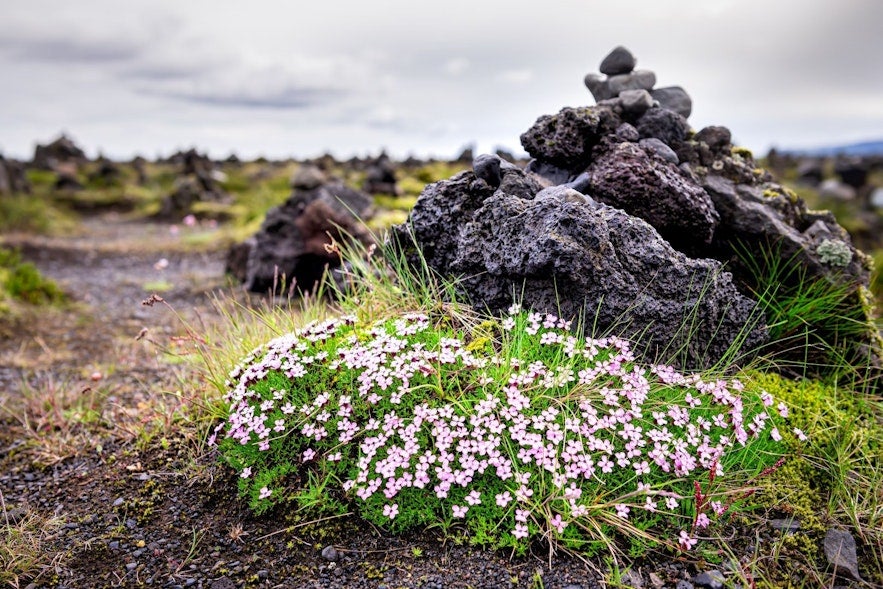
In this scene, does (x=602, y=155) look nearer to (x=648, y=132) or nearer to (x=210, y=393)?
(x=648, y=132)

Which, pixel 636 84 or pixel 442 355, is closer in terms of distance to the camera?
pixel 442 355

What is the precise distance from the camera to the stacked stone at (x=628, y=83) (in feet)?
23.0

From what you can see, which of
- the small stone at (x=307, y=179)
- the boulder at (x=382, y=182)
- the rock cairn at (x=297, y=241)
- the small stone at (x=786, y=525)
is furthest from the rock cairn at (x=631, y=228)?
the boulder at (x=382, y=182)

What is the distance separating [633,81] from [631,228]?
9.70 ft

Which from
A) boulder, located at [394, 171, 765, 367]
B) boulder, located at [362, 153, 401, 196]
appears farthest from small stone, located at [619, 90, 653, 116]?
boulder, located at [362, 153, 401, 196]

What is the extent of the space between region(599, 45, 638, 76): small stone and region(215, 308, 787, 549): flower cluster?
151 inches

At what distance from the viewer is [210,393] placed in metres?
5.45

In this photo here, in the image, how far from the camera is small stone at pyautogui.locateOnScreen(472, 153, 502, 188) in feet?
19.1

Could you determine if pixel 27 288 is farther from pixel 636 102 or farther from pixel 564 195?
pixel 636 102

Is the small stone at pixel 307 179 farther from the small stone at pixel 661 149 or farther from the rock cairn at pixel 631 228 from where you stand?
A: the small stone at pixel 661 149

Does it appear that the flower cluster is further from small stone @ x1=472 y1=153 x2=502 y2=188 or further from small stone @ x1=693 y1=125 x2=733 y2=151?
small stone @ x1=693 y1=125 x2=733 y2=151

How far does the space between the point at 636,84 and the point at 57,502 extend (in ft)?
22.9

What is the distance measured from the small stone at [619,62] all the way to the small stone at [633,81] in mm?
95

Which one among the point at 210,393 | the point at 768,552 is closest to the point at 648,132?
the point at 768,552
